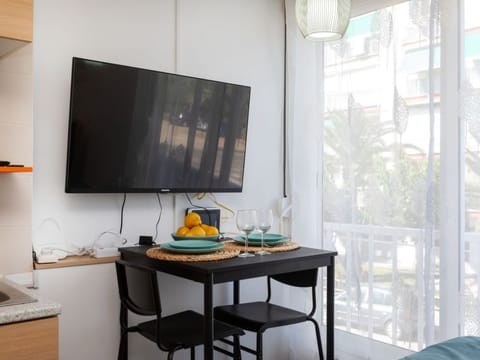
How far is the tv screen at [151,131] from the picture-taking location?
227 centimetres

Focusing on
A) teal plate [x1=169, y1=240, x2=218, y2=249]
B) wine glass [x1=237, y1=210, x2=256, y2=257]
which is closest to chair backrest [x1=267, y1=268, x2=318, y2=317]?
wine glass [x1=237, y1=210, x2=256, y2=257]

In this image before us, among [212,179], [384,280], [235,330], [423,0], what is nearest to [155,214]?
[212,179]

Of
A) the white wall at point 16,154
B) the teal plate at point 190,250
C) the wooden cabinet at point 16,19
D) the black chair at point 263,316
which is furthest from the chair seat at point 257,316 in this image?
the wooden cabinet at point 16,19

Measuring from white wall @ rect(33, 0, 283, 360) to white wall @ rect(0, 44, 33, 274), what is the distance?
23 centimetres

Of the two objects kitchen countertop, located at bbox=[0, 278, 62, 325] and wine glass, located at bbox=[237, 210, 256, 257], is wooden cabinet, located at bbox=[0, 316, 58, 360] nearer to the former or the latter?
kitchen countertop, located at bbox=[0, 278, 62, 325]

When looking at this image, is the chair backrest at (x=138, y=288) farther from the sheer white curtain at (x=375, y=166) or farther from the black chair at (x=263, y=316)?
the sheer white curtain at (x=375, y=166)

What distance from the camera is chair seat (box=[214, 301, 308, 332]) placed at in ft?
7.59

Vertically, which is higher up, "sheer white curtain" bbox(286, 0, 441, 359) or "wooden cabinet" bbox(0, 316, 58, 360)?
"sheer white curtain" bbox(286, 0, 441, 359)

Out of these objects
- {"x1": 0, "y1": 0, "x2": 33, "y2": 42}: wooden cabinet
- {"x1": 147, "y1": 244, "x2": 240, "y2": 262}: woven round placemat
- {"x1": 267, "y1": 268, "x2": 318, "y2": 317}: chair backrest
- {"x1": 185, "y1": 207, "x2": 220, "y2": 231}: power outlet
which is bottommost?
{"x1": 267, "y1": 268, "x2": 318, "y2": 317}: chair backrest

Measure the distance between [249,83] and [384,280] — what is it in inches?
55.9

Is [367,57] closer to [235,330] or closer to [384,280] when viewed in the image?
[384,280]

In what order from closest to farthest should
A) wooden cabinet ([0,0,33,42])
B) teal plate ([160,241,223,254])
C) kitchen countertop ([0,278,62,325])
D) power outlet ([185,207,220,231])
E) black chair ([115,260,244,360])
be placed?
kitchen countertop ([0,278,62,325]), wooden cabinet ([0,0,33,42]), black chair ([115,260,244,360]), teal plate ([160,241,223,254]), power outlet ([185,207,220,231])

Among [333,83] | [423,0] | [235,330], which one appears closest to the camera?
[235,330]

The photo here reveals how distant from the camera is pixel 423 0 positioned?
2.52 meters
